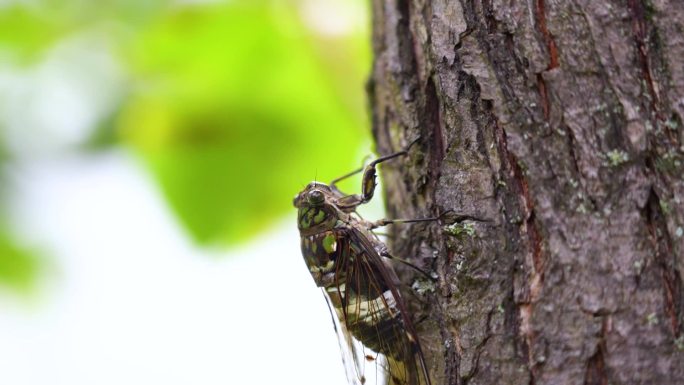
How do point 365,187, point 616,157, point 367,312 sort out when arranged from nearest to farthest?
point 616,157 → point 367,312 → point 365,187

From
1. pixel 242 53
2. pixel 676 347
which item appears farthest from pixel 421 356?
pixel 242 53

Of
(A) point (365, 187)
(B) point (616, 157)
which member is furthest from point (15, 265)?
(B) point (616, 157)

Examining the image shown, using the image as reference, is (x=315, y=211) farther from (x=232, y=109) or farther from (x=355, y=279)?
(x=232, y=109)

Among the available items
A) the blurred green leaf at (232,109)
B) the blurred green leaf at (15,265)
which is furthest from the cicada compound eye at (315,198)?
the blurred green leaf at (15,265)

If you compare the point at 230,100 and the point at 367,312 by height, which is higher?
the point at 230,100

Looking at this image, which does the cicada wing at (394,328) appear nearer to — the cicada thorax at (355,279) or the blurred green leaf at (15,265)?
the cicada thorax at (355,279)

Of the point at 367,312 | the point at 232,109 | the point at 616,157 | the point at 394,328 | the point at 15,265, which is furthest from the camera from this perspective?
the point at 15,265

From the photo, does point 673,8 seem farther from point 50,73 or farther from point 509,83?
point 50,73

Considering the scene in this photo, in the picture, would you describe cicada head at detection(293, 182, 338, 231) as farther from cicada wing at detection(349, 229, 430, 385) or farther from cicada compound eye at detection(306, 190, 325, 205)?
cicada wing at detection(349, 229, 430, 385)
